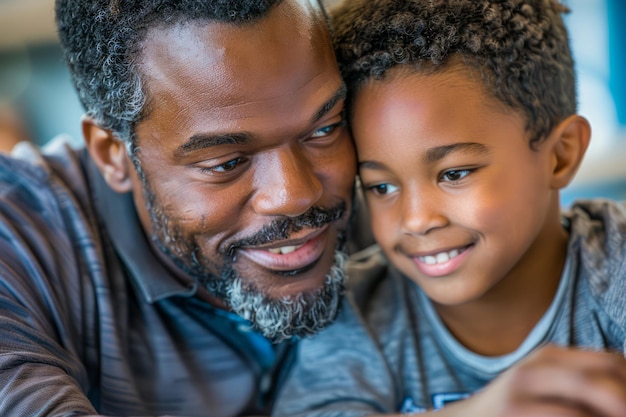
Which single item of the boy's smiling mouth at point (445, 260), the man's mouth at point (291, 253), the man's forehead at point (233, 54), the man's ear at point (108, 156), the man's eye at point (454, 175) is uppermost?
the man's forehead at point (233, 54)

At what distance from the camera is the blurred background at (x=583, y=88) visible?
130 inches

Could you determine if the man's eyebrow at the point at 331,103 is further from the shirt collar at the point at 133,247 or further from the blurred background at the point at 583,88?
the blurred background at the point at 583,88

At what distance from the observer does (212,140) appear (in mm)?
1121

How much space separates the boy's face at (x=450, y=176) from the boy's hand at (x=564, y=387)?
46cm

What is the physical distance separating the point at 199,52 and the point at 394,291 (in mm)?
590

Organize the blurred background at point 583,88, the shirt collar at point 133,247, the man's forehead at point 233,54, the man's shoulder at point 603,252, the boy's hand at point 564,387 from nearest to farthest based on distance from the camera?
the boy's hand at point 564,387 → the man's forehead at point 233,54 → the man's shoulder at point 603,252 → the shirt collar at point 133,247 → the blurred background at point 583,88

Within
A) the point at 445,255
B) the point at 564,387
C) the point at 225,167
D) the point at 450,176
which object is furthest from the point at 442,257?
the point at 564,387

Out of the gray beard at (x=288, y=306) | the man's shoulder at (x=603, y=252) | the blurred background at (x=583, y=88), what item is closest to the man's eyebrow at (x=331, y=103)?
the gray beard at (x=288, y=306)

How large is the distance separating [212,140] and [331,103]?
190mm

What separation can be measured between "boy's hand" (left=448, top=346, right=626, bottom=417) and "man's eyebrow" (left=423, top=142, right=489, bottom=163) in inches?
18.4

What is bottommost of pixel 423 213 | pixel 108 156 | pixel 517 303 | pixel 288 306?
pixel 517 303

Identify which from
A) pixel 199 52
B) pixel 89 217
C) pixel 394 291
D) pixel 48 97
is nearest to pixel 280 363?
pixel 394 291

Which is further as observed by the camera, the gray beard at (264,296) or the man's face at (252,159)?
the gray beard at (264,296)

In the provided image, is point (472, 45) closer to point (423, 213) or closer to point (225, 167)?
point (423, 213)
